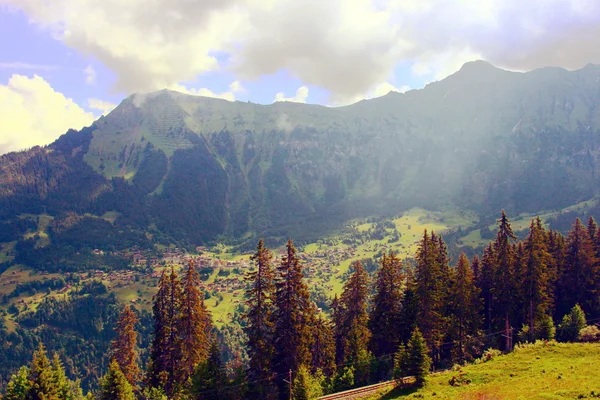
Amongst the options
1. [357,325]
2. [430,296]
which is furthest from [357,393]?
[430,296]

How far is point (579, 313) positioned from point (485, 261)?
1858 centimetres

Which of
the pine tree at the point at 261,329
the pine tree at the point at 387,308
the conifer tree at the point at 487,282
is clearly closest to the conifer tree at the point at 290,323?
the pine tree at the point at 261,329

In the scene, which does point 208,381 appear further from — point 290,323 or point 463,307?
point 463,307

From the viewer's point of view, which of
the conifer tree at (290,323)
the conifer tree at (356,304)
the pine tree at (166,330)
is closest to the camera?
the conifer tree at (290,323)

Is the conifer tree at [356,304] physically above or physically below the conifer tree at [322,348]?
above

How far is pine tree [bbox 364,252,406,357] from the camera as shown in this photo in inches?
2453

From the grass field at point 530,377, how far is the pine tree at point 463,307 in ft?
38.3

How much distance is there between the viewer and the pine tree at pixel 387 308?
62312 mm

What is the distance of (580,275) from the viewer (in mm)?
72750

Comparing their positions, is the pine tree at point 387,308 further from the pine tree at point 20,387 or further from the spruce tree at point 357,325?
the pine tree at point 20,387

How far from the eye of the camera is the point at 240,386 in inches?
1946

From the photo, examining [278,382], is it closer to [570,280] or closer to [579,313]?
[579,313]

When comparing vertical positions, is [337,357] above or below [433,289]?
below

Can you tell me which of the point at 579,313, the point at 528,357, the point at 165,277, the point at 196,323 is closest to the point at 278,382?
the point at 196,323
